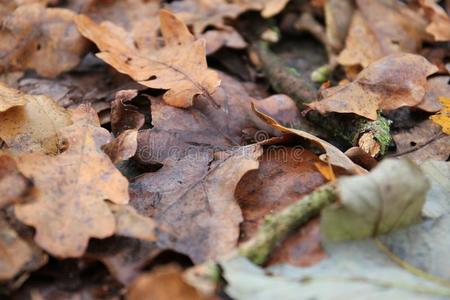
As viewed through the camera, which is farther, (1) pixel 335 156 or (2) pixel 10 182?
(1) pixel 335 156

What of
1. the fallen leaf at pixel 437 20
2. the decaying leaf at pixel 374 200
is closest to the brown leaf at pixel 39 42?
the decaying leaf at pixel 374 200

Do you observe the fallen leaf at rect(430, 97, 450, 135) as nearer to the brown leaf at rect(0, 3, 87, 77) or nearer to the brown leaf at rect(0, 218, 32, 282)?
the brown leaf at rect(0, 218, 32, 282)

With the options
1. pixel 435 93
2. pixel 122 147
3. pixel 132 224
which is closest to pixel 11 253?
pixel 132 224

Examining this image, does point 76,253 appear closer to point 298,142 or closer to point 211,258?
point 211,258

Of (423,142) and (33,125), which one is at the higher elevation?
(33,125)

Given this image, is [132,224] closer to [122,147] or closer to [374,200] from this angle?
[122,147]

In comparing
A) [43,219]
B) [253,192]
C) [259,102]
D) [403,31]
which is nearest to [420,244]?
[253,192]

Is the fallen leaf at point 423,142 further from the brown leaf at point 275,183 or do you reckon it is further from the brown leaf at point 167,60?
the brown leaf at point 167,60
